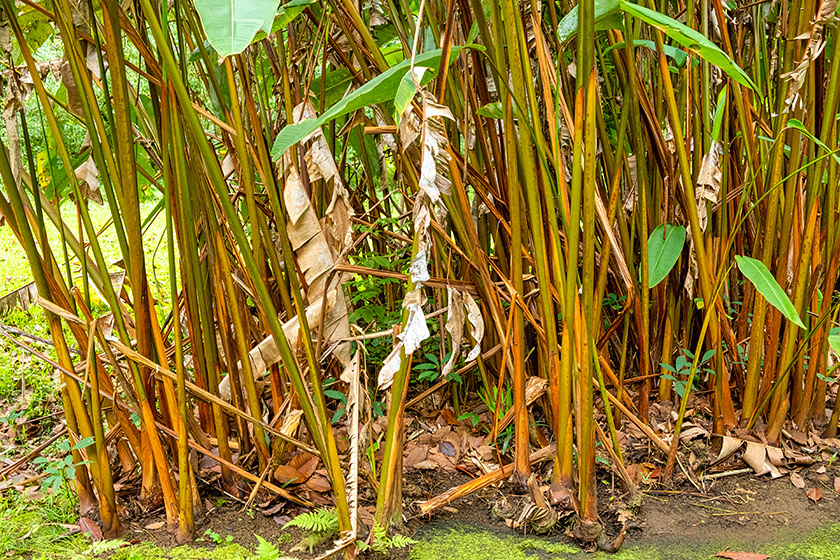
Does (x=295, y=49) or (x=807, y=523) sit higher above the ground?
(x=295, y=49)

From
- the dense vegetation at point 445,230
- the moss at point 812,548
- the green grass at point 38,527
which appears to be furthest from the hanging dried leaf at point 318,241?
the moss at point 812,548

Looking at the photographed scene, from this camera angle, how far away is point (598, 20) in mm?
960

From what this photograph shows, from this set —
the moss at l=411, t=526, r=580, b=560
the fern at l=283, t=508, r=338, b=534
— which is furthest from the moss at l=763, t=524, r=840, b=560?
the fern at l=283, t=508, r=338, b=534

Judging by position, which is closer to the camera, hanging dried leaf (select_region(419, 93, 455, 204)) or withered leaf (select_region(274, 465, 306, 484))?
hanging dried leaf (select_region(419, 93, 455, 204))

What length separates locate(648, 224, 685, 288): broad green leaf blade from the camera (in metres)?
1.17

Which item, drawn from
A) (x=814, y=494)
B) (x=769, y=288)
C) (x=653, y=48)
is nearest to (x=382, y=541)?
(x=769, y=288)

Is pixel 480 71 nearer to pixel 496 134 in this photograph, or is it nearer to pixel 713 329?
pixel 496 134

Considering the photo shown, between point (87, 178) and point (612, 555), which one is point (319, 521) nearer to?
point (612, 555)

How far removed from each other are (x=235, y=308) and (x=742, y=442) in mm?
1018

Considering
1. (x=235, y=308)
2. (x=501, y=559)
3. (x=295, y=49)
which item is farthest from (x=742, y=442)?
(x=295, y=49)

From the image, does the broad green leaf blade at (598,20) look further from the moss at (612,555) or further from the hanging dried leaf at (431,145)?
the moss at (612,555)

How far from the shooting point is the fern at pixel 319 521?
1056 millimetres

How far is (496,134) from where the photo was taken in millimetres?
1278

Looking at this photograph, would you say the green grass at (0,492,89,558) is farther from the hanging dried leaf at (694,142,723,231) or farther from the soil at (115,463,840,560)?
the hanging dried leaf at (694,142,723,231)
